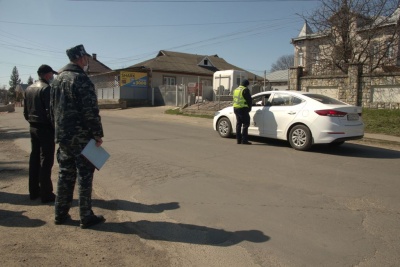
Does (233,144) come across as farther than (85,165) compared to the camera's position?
Yes

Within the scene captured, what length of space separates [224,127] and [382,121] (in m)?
7.21

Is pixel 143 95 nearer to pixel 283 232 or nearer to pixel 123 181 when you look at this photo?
pixel 123 181

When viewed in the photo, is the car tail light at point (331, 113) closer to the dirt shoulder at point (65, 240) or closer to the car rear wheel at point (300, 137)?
the car rear wheel at point (300, 137)

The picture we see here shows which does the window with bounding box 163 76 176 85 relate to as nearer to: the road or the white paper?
the road

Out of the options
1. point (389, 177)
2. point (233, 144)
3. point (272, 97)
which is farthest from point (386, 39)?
point (389, 177)

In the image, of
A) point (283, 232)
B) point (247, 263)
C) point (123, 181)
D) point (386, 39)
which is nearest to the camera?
point (247, 263)

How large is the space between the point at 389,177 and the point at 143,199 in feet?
14.1

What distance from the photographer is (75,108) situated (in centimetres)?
365

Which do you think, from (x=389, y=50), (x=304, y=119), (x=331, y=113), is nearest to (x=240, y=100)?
(x=304, y=119)

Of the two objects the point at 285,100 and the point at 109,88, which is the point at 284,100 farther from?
the point at 109,88

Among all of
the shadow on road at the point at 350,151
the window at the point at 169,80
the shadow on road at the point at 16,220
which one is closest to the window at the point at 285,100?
the shadow on road at the point at 350,151

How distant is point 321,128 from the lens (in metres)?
8.11

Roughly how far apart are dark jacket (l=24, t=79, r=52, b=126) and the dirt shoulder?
1.13m

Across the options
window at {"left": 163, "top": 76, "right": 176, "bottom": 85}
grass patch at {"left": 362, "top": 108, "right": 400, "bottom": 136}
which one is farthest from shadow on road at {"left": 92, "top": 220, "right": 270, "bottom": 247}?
window at {"left": 163, "top": 76, "right": 176, "bottom": 85}
